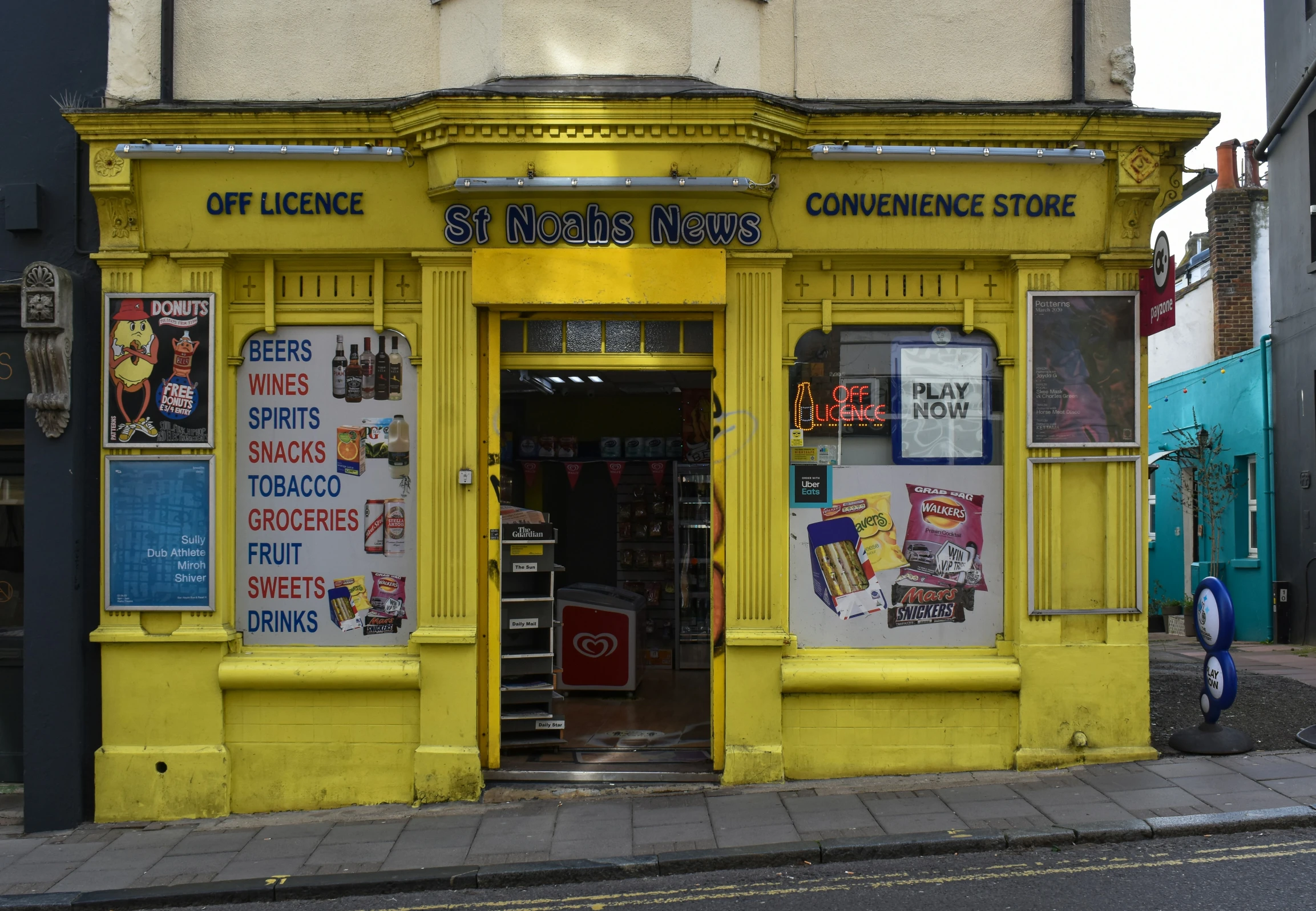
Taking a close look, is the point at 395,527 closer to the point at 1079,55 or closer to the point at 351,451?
the point at 351,451

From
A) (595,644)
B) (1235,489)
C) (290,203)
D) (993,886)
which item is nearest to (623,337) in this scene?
(290,203)

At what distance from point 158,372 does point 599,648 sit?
490cm

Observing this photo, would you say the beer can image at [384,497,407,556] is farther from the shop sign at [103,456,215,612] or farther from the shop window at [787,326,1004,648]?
the shop window at [787,326,1004,648]

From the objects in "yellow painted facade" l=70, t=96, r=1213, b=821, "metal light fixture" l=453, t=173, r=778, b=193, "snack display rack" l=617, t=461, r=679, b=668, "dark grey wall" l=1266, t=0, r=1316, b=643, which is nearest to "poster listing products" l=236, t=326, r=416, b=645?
"yellow painted facade" l=70, t=96, r=1213, b=821

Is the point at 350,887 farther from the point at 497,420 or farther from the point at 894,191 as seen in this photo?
the point at 894,191

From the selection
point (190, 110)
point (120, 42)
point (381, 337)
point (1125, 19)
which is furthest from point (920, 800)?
point (120, 42)

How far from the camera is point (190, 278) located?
761cm

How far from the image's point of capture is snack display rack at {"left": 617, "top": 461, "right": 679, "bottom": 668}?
12398 millimetres

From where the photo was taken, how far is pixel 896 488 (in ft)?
25.8

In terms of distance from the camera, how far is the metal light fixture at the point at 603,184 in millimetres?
7293

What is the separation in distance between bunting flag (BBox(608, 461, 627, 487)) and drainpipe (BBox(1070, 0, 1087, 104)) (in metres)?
6.54

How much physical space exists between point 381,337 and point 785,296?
3.05 m

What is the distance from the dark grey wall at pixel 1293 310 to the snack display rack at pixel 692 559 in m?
9.53

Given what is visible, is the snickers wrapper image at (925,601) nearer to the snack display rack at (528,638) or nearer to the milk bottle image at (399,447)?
the snack display rack at (528,638)
